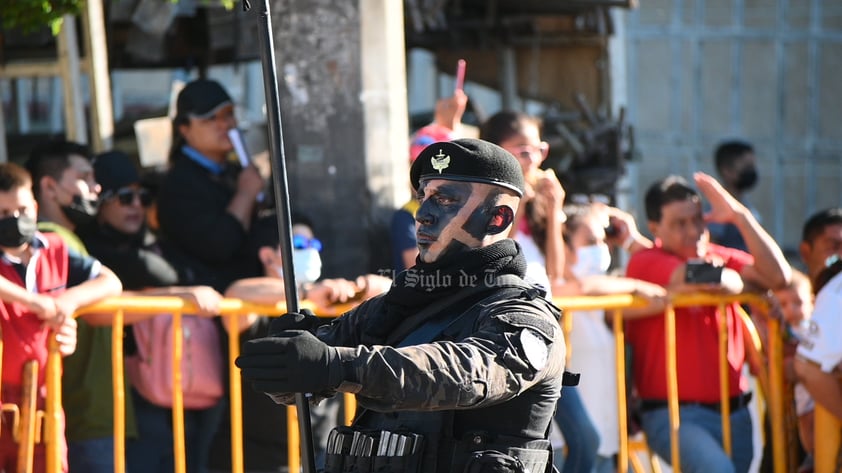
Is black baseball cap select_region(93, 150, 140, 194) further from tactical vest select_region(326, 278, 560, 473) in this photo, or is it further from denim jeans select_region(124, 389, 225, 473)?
tactical vest select_region(326, 278, 560, 473)

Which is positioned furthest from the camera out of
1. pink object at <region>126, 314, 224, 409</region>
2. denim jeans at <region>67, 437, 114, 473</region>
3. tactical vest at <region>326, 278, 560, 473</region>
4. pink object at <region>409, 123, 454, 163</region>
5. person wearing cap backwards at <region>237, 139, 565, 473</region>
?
pink object at <region>409, 123, 454, 163</region>

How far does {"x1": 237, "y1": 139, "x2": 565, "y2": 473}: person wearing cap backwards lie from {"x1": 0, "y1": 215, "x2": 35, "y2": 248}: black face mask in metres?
1.63

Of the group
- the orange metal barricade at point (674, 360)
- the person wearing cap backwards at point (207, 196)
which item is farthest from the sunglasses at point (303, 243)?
the orange metal barricade at point (674, 360)

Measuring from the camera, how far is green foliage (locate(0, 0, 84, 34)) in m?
5.92

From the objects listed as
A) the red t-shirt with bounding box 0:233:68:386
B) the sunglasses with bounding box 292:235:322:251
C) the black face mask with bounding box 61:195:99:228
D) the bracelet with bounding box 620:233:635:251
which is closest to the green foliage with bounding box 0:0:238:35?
the black face mask with bounding box 61:195:99:228

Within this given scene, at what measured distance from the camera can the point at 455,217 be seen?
394 cm

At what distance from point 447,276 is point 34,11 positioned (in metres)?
2.96

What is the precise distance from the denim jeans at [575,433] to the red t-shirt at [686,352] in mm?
473

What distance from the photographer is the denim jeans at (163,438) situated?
576 centimetres

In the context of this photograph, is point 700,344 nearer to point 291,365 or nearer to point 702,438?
point 702,438

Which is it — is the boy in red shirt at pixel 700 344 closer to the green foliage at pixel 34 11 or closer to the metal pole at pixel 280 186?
the metal pole at pixel 280 186

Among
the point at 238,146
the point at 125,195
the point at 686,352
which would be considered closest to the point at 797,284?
the point at 686,352

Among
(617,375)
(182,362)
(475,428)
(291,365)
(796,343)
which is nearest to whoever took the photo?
(291,365)

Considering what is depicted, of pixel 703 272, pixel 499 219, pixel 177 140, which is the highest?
pixel 177 140
